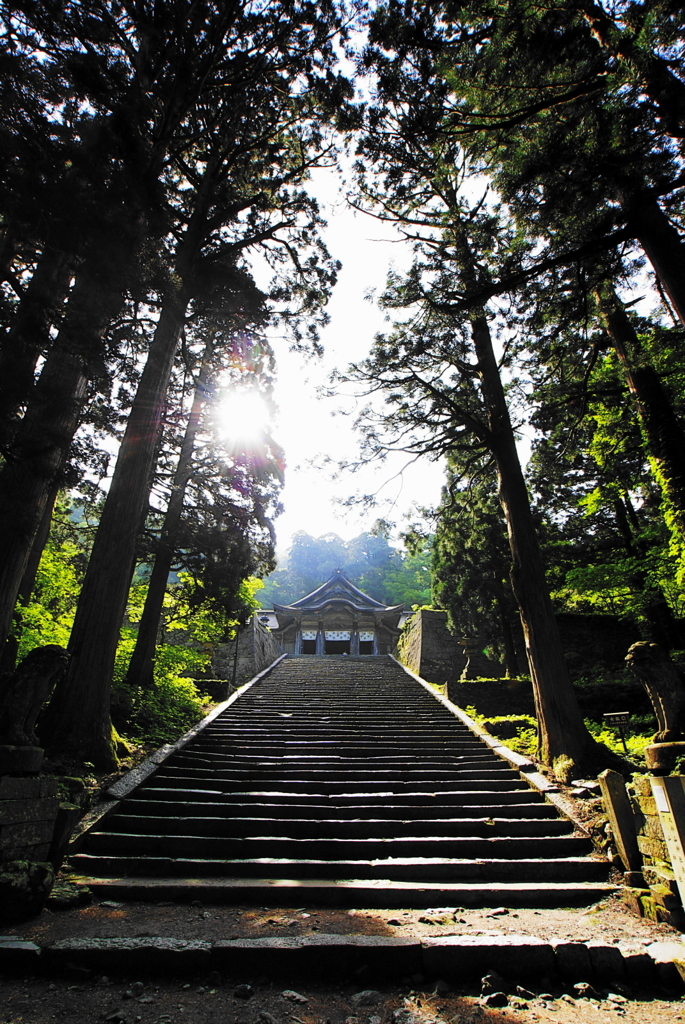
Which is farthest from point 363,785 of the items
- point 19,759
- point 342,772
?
point 19,759

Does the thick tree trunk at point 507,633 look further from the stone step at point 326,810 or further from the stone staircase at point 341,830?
the stone step at point 326,810

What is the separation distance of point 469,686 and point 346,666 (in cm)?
720

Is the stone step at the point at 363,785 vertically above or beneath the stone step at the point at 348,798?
above

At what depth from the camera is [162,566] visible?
9.92m

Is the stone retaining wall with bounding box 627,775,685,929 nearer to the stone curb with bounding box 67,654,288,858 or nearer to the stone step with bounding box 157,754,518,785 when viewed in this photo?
the stone step with bounding box 157,754,518,785

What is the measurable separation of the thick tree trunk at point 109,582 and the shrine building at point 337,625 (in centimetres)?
1951

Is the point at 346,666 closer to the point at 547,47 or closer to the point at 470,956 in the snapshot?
the point at 470,956

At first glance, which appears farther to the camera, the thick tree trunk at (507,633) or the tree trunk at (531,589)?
the thick tree trunk at (507,633)

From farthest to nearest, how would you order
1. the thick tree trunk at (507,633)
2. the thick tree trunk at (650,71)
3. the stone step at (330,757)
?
the thick tree trunk at (507,633), the stone step at (330,757), the thick tree trunk at (650,71)

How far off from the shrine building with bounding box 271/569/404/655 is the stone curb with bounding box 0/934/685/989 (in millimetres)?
22848

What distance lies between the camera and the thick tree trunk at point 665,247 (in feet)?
13.2

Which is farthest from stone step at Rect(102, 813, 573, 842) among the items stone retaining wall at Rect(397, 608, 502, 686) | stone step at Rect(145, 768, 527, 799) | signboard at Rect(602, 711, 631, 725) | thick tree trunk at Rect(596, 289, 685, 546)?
stone retaining wall at Rect(397, 608, 502, 686)

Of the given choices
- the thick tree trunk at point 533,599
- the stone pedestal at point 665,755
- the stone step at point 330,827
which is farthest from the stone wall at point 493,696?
the stone pedestal at point 665,755

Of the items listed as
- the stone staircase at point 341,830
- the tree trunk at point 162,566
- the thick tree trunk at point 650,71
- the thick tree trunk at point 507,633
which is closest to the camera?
the thick tree trunk at point 650,71
